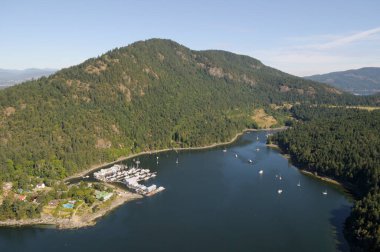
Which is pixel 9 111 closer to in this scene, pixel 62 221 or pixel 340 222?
pixel 62 221

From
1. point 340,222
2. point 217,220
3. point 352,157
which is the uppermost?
point 352,157

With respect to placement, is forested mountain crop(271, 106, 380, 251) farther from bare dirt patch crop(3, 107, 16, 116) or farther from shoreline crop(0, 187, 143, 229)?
bare dirt patch crop(3, 107, 16, 116)

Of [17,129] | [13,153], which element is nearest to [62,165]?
[13,153]

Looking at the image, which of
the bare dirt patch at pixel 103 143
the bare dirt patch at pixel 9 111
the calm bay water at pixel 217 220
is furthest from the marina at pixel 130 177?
the bare dirt patch at pixel 9 111

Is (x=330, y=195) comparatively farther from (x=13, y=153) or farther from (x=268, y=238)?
(x=13, y=153)

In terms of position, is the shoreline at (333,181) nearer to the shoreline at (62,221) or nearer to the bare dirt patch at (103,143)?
the shoreline at (62,221)

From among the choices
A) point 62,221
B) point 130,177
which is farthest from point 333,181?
point 62,221
